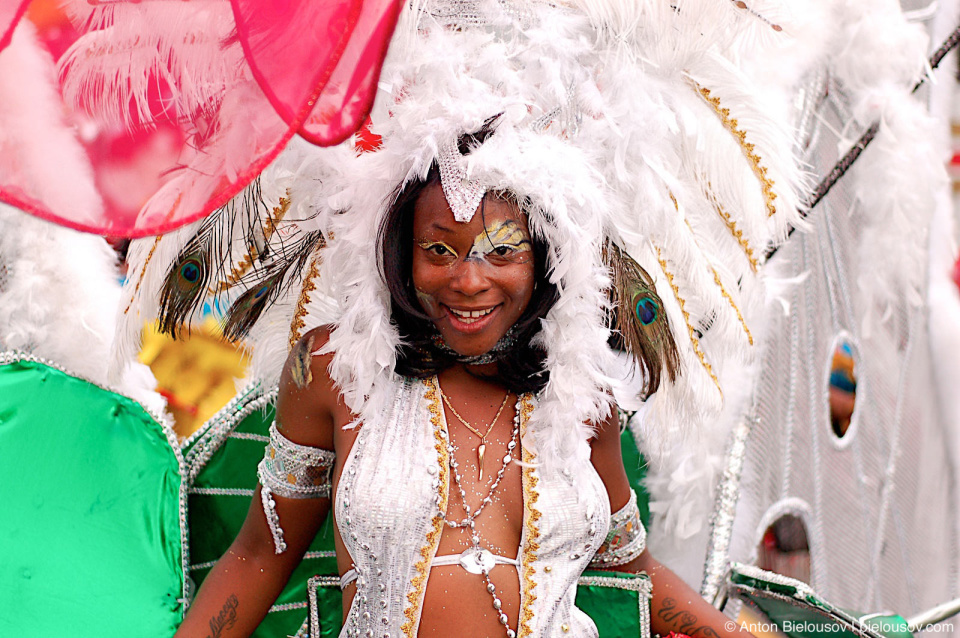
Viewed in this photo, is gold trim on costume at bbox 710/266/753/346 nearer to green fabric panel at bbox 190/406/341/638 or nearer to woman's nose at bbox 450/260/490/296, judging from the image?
woman's nose at bbox 450/260/490/296

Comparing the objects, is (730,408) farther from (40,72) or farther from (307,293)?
(40,72)

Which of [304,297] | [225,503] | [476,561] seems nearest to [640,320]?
[476,561]

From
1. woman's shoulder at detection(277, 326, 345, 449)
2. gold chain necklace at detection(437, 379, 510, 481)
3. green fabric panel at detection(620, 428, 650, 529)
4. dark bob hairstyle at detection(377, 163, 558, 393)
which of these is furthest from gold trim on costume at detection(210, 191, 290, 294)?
green fabric panel at detection(620, 428, 650, 529)

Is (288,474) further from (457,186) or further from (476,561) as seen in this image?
(457,186)

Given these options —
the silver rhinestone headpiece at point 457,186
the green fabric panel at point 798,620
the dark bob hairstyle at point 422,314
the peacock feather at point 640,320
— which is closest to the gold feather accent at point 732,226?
the peacock feather at point 640,320

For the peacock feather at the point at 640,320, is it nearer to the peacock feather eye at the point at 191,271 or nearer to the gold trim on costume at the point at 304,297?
the gold trim on costume at the point at 304,297

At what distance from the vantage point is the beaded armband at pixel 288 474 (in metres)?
1.58

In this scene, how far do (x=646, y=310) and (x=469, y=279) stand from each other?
37 cm

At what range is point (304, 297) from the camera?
1.67 metres

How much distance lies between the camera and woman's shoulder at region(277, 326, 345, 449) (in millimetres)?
1542

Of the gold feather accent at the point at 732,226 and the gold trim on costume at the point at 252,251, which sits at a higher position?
the gold feather accent at the point at 732,226

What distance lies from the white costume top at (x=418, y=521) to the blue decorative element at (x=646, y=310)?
25 centimetres

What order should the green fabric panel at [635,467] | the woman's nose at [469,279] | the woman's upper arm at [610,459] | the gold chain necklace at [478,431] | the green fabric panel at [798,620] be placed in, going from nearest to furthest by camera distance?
the woman's nose at [469,279] < the gold chain necklace at [478,431] < the woman's upper arm at [610,459] < the green fabric panel at [798,620] < the green fabric panel at [635,467]

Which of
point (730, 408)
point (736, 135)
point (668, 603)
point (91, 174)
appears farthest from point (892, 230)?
point (91, 174)
